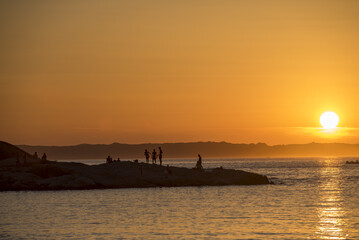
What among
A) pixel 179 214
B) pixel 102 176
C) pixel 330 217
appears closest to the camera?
pixel 330 217

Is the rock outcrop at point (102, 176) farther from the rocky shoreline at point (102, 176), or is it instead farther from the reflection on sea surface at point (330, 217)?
the reflection on sea surface at point (330, 217)

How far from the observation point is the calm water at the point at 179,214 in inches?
1720

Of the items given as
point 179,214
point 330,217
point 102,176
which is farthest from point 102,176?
point 330,217

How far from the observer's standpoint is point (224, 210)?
58.8 m

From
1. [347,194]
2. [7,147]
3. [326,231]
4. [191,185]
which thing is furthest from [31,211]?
[7,147]

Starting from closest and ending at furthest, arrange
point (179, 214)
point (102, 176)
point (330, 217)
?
point (330, 217) < point (179, 214) < point (102, 176)

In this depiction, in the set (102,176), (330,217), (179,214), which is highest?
(102,176)

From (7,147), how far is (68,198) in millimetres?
44771

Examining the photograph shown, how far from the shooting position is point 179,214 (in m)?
55.9

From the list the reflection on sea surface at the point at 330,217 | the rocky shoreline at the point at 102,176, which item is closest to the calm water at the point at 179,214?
the reflection on sea surface at the point at 330,217

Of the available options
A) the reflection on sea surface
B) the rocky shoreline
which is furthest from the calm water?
the rocky shoreline

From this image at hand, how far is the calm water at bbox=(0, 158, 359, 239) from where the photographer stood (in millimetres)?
43688

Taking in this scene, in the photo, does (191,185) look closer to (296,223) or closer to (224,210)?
(224,210)

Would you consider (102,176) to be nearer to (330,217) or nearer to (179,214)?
(179,214)
